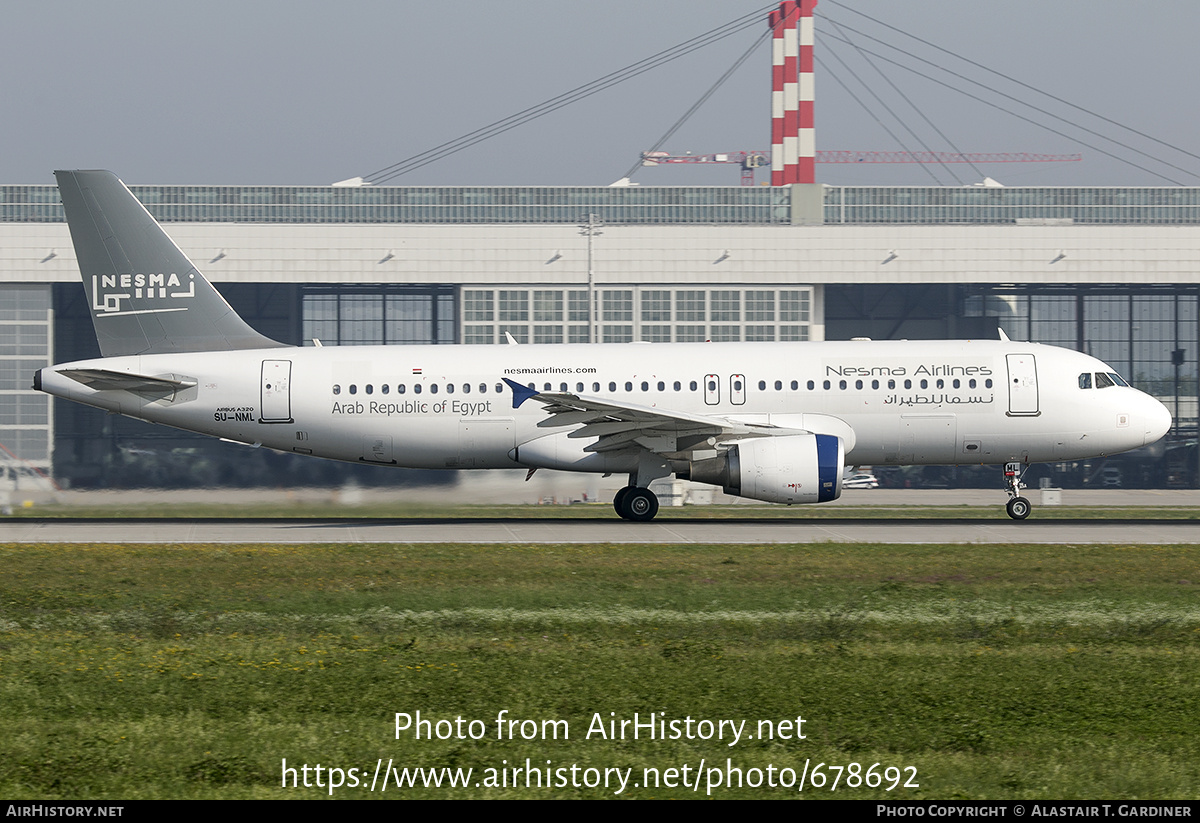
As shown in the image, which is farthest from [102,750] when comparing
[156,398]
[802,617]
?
[156,398]

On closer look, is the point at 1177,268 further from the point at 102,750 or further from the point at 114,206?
the point at 102,750

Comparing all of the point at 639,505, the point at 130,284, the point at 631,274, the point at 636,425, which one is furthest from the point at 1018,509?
the point at 631,274

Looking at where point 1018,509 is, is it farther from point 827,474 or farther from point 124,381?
point 124,381

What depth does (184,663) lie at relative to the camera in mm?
12125

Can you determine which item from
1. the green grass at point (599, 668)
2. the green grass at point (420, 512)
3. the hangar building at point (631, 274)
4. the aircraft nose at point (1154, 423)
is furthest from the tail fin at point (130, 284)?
the aircraft nose at point (1154, 423)

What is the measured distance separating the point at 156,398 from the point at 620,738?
22356 millimetres

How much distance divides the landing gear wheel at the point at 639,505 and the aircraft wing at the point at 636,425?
133cm

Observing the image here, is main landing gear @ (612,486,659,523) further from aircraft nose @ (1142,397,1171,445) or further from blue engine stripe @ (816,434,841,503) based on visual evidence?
aircraft nose @ (1142,397,1171,445)

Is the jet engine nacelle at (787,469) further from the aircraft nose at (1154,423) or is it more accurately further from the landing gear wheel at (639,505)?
the aircraft nose at (1154,423)

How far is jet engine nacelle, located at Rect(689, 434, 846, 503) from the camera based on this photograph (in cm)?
2611

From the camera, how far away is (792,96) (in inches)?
3925

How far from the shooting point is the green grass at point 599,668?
8.60 meters

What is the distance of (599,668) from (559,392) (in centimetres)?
1730

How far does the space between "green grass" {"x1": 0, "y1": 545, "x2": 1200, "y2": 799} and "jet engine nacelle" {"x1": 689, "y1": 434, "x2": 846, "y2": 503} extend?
18.1ft
